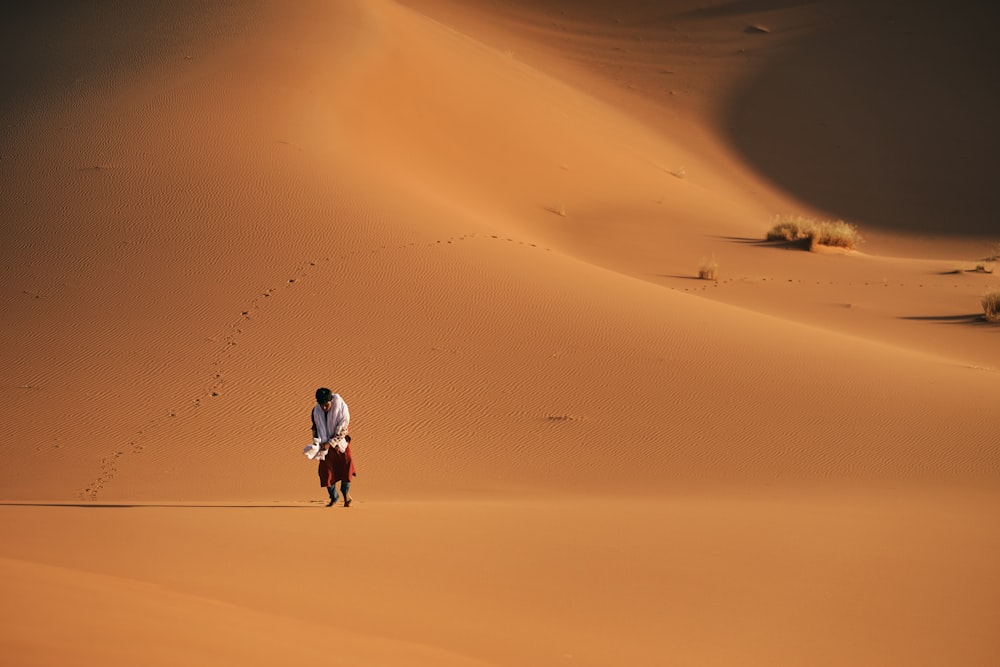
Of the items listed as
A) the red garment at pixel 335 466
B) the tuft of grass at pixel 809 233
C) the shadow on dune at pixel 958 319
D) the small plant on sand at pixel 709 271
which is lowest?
the red garment at pixel 335 466

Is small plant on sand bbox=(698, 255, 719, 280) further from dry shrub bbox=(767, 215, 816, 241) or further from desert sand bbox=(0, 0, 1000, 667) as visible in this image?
dry shrub bbox=(767, 215, 816, 241)

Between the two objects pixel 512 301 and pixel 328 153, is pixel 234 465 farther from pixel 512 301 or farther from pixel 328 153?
pixel 328 153

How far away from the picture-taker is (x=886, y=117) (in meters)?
36.3

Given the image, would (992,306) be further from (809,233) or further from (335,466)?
(335,466)

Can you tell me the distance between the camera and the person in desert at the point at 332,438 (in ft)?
29.2

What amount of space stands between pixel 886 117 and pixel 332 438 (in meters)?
31.9

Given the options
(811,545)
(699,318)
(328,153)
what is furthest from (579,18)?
(811,545)

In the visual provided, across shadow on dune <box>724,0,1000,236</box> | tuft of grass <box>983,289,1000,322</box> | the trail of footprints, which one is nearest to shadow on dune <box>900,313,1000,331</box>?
tuft of grass <box>983,289,1000,322</box>

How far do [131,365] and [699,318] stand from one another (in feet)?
24.4

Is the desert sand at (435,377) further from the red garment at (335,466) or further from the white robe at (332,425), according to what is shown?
the white robe at (332,425)

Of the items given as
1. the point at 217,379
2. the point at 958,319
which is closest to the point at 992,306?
the point at 958,319

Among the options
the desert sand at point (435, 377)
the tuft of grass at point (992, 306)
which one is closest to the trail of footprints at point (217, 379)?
the desert sand at point (435, 377)

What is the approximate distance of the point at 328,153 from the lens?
18.8 m

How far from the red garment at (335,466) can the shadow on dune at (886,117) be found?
81.6 ft
